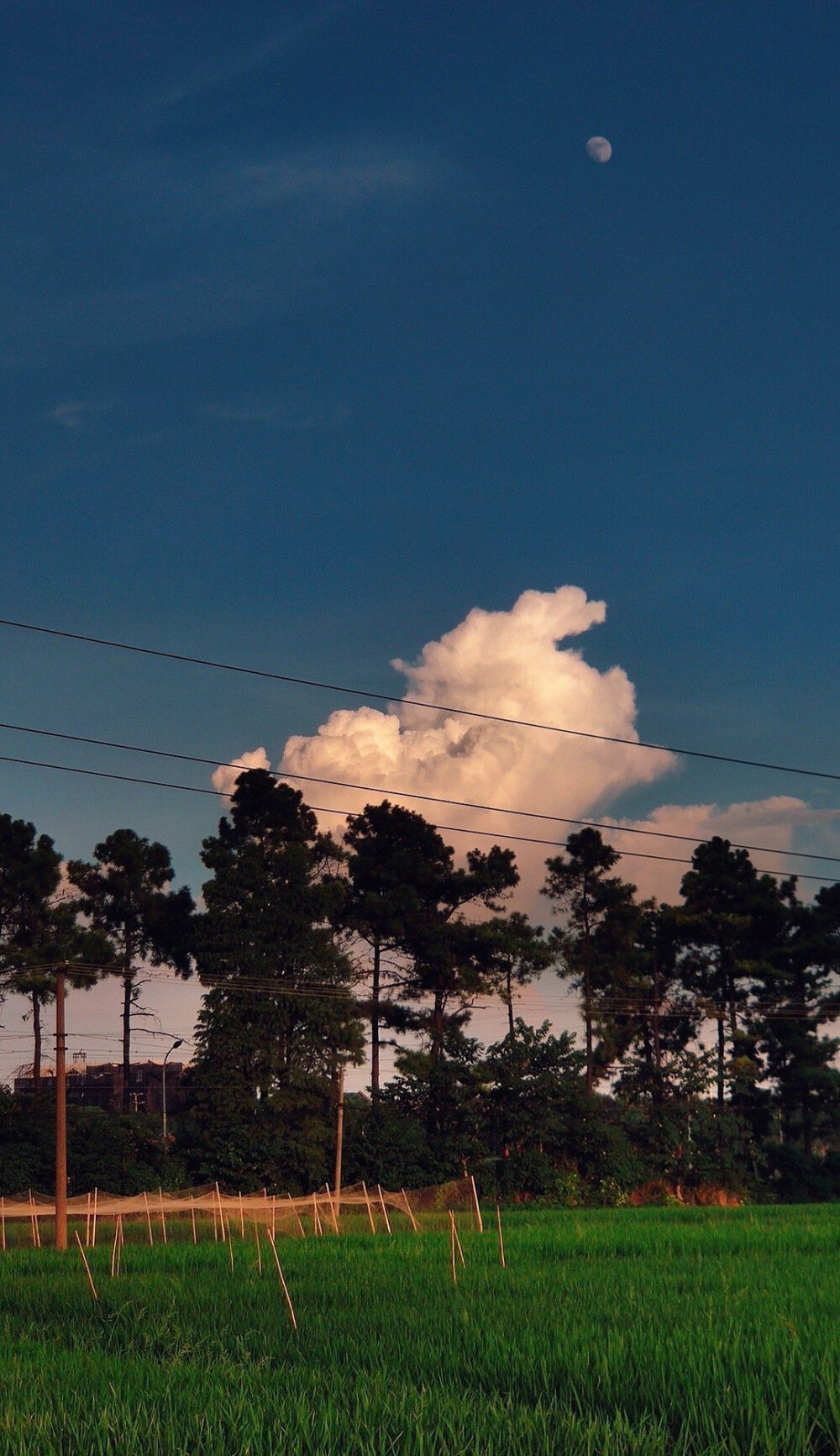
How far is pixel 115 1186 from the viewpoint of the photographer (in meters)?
43.7

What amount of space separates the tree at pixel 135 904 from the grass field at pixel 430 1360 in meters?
29.4

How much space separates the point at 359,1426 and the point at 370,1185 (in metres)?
39.8

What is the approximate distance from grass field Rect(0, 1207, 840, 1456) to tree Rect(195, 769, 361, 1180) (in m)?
23.3

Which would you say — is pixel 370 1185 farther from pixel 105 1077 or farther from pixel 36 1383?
pixel 105 1077

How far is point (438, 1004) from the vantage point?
52.2 metres

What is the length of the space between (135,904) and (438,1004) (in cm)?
1267

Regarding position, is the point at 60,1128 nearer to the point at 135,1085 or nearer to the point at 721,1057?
the point at 721,1057

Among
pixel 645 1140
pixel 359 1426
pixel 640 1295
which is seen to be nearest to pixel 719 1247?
pixel 640 1295

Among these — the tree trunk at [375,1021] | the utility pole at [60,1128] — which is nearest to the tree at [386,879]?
the tree trunk at [375,1021]

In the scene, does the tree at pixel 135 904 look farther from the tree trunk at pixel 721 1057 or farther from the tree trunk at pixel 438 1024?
the tree trunk at pixel 721 1057

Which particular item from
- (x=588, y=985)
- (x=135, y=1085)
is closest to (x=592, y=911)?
(x=588, y=985)

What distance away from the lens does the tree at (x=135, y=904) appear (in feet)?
168

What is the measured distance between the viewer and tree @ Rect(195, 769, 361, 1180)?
45406 millimetres

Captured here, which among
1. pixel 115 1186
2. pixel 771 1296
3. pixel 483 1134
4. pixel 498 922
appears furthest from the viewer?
pixel 498 922
